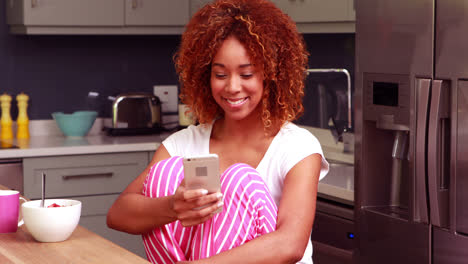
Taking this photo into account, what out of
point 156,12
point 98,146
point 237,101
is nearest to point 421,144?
point 237,101

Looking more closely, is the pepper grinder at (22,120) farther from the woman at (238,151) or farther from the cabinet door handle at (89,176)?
the woman at (238,151)

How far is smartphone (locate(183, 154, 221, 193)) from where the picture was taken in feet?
5.28

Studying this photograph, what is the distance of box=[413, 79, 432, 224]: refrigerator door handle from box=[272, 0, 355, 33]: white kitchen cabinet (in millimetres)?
984

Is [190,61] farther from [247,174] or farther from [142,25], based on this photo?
[142,25]

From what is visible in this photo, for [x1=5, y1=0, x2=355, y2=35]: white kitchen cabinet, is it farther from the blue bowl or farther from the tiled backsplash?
the blue bowl

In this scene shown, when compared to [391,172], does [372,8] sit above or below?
above

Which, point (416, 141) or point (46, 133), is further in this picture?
point (46, 133)

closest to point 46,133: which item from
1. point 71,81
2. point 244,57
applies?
point 71,81

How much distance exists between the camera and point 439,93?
7.11ft

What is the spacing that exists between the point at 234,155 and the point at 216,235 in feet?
1.23

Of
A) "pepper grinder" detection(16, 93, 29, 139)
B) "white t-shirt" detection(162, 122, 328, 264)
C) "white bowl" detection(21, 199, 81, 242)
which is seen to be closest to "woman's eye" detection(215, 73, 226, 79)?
"white t-shirt" detection(162, 122, 328, 264)

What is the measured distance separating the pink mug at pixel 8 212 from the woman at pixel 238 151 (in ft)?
1.00

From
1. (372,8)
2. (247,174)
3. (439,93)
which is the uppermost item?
(372,8)

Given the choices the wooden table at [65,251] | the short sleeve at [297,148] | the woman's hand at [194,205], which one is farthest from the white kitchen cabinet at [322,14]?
the wooden table at [65,251]
